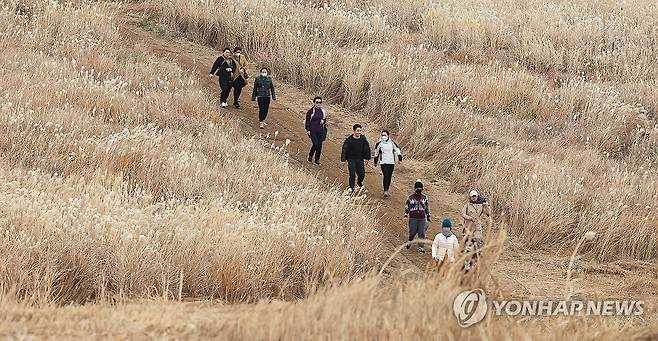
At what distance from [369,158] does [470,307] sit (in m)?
8.15

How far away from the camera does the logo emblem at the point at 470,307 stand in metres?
4.61

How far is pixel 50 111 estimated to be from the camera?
11.9m

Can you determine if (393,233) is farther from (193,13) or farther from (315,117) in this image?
(193,13)

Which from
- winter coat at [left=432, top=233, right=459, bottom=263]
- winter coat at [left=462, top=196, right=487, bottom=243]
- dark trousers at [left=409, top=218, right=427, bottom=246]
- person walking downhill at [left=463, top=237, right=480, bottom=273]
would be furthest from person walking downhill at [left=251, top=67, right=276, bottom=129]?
person walking downhill at [left=463, top=237, right=480, bottom=273]

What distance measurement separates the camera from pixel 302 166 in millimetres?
13594

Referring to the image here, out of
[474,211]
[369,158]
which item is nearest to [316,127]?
[369,158]

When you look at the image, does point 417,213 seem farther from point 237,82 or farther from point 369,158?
point 237,82

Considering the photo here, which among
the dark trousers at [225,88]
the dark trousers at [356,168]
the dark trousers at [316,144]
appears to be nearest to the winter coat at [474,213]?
the dark trousers at [356,168]

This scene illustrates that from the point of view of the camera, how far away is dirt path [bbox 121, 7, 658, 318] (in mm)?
10305

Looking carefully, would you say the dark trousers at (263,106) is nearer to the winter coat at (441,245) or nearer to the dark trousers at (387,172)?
the dark trousers at (387,172)

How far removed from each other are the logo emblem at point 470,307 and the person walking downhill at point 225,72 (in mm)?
11651

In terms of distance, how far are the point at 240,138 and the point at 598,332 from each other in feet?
32.0

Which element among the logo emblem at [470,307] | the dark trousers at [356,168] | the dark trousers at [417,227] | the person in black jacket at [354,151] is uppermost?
the logo emblem at [470,307]

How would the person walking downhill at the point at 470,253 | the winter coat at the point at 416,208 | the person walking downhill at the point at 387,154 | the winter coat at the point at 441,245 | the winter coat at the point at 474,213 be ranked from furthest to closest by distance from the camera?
1. the person walking downhill at the point at 387,154
2. the winter coat at the point at 416,208
3. the winter coat at the point at 474,213
4. the winter coat at the point at 441,245
5. the person walking downhill at the point at 470,253
